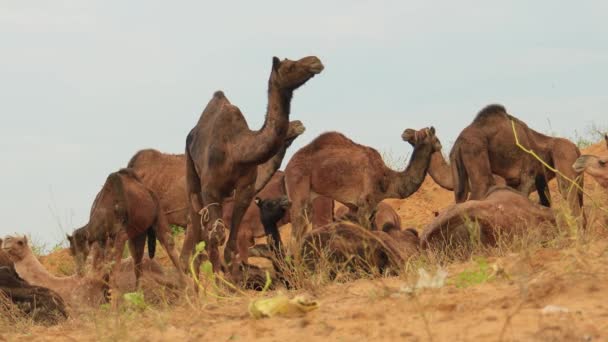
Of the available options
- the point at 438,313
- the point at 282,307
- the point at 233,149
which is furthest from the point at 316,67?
the point at 438,313

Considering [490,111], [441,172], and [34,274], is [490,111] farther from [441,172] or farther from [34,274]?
[34,274]

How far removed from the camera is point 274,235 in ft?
42.1

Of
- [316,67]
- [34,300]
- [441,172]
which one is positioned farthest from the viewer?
[441,172]

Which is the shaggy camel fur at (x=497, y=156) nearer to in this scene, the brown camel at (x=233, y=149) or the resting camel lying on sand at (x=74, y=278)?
the brown camel at (x=233, y=149)

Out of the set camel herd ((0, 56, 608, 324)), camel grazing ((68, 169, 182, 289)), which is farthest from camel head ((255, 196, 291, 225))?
camel grazing ((68, 169, 182, 289))

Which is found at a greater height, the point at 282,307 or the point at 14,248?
the point at 14,248

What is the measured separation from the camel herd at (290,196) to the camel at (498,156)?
1 cm

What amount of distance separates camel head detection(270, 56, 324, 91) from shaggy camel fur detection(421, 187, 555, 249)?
6.09 feet

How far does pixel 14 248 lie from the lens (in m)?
12.0

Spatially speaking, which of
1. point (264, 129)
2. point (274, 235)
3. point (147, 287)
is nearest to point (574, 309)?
point (264, 129)

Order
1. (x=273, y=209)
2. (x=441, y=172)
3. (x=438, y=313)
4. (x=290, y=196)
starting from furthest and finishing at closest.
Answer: (x=441, y=172), (x=290, y=196), (x=273, y=209), (x=438, y=313)

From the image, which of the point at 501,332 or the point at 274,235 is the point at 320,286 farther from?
the point at 274,235

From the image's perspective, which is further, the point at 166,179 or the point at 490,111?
the point at 166,179

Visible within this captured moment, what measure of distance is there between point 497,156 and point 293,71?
4204mm
